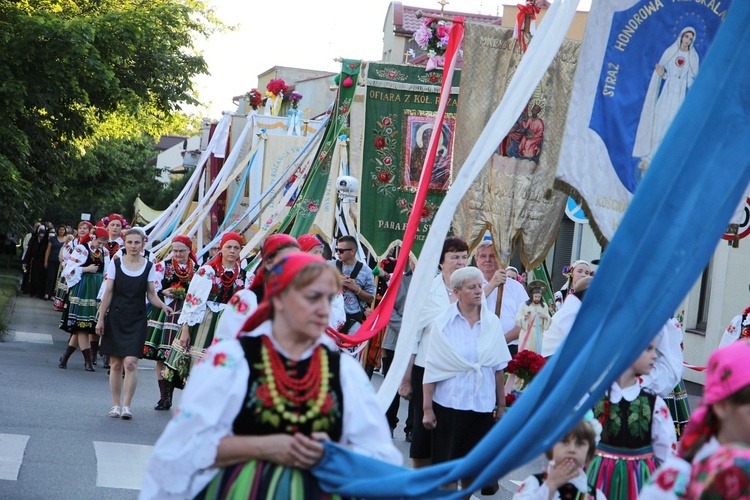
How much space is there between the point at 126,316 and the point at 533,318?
13.5ft

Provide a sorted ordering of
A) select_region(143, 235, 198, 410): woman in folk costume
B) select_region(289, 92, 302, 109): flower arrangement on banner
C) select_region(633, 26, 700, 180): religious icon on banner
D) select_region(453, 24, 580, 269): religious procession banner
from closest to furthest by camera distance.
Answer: select_region(633, 26, 700, 180): religious icon on banner < select_region(453, 24, 580, 269): religious procession banner < select_region(143, 235, 198, 410): woman in folk costume < select_region(289, 92, 302, 109): flower arrangement on banner

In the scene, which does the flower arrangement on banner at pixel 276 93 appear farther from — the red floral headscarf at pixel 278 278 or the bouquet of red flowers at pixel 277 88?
the red floral headscarf at pixel 278 278

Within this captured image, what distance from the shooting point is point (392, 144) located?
527 inches

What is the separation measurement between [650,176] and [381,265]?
10618mm

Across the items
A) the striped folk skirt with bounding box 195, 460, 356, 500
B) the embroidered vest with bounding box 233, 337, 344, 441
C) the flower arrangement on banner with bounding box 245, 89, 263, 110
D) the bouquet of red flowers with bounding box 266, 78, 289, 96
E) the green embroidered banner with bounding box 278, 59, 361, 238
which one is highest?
the bouquet of red flowers with bounding box 266, 78, 289, 96

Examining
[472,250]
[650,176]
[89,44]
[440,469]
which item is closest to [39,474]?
[472,250]

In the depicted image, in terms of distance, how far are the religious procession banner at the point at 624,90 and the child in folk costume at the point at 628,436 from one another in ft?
3.27

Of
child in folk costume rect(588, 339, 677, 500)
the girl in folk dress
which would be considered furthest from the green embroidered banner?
child in folk costume rect(588, 339, 677, 500)

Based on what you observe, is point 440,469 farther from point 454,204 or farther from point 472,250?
point 472,250

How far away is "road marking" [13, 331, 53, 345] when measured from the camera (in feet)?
62.7

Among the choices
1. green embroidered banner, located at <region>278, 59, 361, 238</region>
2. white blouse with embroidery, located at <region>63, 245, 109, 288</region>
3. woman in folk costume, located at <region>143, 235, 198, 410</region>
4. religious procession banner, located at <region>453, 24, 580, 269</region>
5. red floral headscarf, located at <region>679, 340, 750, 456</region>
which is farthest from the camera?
white blouse with embroidery, located at <region>63, 245, 109, 288</region>

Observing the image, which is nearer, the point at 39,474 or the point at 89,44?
the point at 39,474

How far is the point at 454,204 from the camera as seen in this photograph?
5.57 meters

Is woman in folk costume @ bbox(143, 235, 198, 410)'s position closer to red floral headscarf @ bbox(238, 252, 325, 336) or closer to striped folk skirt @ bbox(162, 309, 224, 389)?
striped folk skirt @ bbox(162, 309, 224, 389)
